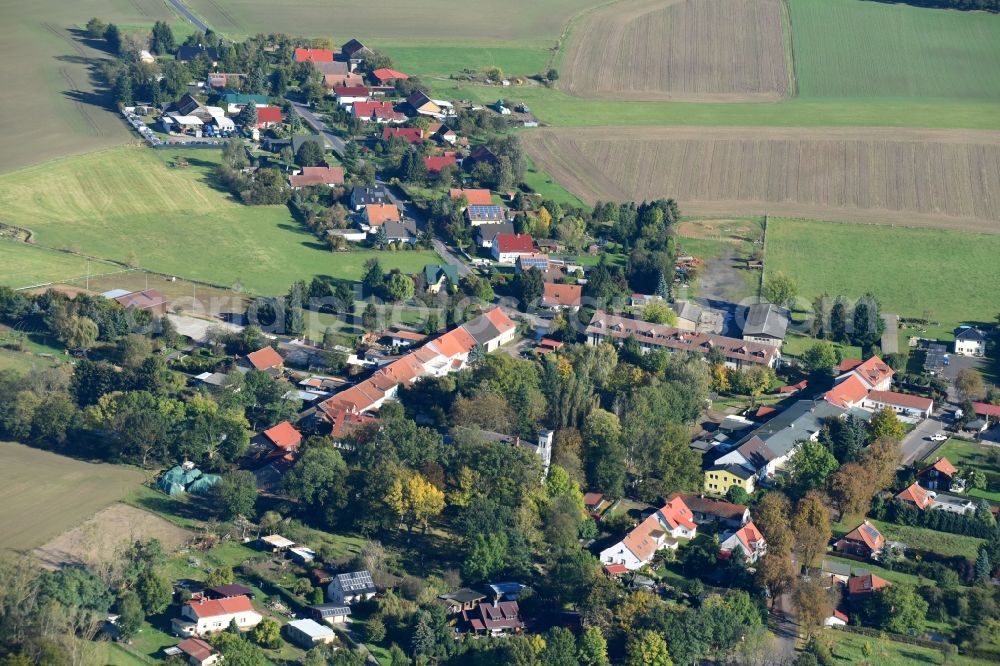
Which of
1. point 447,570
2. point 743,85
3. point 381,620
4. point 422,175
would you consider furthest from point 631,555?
point 743,85

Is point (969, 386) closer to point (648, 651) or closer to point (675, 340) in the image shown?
point (675, 340)

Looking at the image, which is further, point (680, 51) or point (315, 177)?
point (680, 51)

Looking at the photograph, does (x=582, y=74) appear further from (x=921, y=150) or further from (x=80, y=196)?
(x=80, y=196)

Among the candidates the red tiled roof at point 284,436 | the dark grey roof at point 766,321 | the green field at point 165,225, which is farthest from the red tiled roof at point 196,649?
the dark grey roof at point 766,321

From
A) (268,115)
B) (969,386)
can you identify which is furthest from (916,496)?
(268,115)

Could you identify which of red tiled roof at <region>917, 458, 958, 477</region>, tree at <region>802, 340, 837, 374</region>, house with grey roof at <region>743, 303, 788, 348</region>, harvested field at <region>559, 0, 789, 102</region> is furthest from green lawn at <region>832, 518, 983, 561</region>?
harvested field at <region>559, 0, 789, 102</region>

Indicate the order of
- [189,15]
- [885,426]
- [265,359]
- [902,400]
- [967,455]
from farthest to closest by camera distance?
[189,15] → [265,359] → [902,400] → [885,426] → [967,455]
